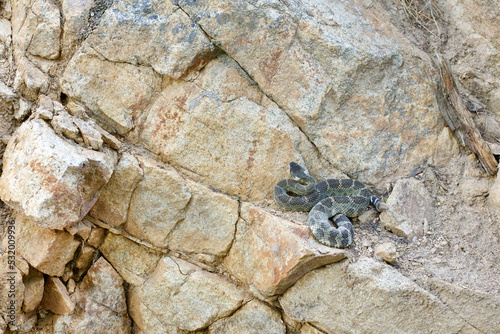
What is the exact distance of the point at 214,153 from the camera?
20.7 ft

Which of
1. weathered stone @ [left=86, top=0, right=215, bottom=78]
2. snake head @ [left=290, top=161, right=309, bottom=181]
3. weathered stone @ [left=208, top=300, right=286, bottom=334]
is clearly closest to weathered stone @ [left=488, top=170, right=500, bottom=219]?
snake head @ [left=290, top=161, right=309, bottom=181]

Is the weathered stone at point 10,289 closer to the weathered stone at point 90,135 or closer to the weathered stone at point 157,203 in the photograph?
the weathered stone at point 157,203

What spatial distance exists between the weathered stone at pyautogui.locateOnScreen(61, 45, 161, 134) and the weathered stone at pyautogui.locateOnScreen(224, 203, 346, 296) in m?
2.19

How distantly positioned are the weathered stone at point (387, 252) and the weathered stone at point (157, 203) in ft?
8.69

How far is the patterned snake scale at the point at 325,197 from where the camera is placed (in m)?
6.03

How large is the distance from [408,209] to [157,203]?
3545mm

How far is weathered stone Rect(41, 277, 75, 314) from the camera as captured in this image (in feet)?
19.4

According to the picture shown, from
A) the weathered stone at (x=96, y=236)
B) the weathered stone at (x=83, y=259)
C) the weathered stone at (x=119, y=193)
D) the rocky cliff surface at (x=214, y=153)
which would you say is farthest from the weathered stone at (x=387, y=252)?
the weathered stone at (x=83, y=259)

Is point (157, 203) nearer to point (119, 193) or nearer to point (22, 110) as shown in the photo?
point (119, 193)

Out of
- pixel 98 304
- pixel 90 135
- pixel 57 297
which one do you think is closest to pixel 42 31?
pixel 90 135

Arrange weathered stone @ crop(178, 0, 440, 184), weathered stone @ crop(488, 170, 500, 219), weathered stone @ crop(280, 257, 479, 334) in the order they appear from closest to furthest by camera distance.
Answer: weathered stone @ crop(280, 257, 479, 334) → weathered stone @ crop(488, 170, 500, 219) → weathered stone @ crop(178, 0, 440, 184)


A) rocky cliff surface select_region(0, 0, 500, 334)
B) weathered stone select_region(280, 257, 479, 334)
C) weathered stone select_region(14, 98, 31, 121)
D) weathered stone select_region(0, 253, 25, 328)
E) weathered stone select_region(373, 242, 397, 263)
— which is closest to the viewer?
weathered stone select_region(280, 257, 479, 334)

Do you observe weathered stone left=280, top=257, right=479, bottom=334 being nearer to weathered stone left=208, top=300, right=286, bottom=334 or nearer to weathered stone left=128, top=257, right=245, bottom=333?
weathered stone left=208, top=300, right=286, bottom=334

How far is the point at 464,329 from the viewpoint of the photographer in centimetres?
504
